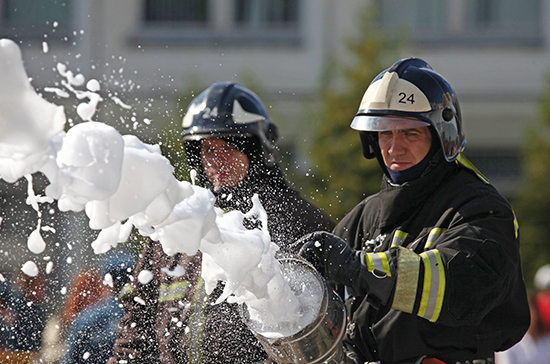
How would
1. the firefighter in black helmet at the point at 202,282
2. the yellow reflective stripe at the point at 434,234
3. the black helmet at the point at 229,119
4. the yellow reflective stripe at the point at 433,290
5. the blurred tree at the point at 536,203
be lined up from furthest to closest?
the blurred tree at the point at 536,203
the black helmet at the point at 229,119
the firefighter in black helmet at the point at 202,282
the yellow reflective stripe at the point at 434,234
the yellow reflective stripe at the point at 433,290

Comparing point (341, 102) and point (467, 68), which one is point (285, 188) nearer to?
point (341, 102)

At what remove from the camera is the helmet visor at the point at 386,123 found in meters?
3.09

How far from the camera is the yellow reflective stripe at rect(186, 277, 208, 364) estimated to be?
327 cm

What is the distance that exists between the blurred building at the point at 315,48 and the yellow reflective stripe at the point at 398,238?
8368 millimetres

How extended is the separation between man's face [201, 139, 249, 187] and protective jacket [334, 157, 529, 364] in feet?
2.47

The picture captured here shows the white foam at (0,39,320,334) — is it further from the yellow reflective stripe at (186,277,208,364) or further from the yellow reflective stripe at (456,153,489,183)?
the yellow reflective stripe at (456,153,489,183)

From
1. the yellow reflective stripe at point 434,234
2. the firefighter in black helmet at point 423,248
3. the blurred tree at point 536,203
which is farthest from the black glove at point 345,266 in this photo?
the blurred tree at point 536,203

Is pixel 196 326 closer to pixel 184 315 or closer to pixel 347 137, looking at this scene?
pixel 184 315

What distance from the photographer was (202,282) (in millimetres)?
3398

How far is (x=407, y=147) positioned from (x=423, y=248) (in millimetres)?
479

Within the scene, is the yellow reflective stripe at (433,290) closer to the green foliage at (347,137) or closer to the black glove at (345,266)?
the black glove at (345,266)

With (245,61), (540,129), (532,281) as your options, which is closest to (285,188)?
(532,281)

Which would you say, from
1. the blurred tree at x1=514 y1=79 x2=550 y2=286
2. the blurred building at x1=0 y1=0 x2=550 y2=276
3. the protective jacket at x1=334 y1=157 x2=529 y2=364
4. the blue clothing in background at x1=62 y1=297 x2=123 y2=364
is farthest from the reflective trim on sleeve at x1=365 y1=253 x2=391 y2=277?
the blurred building at x1=0 y1=0 x2=550 y2=276

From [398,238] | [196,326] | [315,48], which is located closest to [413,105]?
[398,238]
